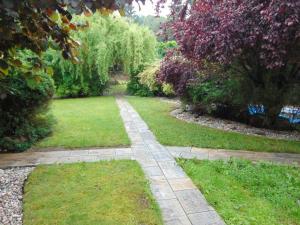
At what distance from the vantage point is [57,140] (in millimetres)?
7438

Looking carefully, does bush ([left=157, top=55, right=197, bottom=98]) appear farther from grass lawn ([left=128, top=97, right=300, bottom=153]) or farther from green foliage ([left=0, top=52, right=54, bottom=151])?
green foliage ([left=0, top=52, right=54, bottom=151])

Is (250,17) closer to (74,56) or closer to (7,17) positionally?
(74,56)

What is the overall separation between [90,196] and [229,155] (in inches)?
122

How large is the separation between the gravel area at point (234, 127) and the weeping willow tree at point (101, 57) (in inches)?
305

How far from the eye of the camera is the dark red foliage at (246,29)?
6078 millimetres

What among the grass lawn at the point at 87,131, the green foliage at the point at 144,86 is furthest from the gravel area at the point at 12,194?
the green foliage at the point at 144,86

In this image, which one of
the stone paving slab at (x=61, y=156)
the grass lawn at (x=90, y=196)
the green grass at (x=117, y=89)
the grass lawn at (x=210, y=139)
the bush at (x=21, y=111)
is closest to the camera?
the grass lawn at (x=90, y=196)

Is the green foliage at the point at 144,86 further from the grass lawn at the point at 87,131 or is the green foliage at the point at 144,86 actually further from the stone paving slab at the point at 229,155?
the stone paving slab at the point at 229,155

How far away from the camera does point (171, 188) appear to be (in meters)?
4.66

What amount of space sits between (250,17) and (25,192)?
17.6 ft

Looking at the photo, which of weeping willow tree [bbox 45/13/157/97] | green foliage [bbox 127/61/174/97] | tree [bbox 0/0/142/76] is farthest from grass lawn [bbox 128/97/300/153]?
weeping willow tree [bbox 45/13/157/97]

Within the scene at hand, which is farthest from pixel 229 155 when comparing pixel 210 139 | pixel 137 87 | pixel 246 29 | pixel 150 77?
pixel 137 87

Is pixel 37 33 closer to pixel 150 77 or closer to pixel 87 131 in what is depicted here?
pixel 87 131

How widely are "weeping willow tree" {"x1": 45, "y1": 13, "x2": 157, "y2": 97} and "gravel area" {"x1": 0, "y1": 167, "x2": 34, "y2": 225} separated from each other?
12.5 metres
